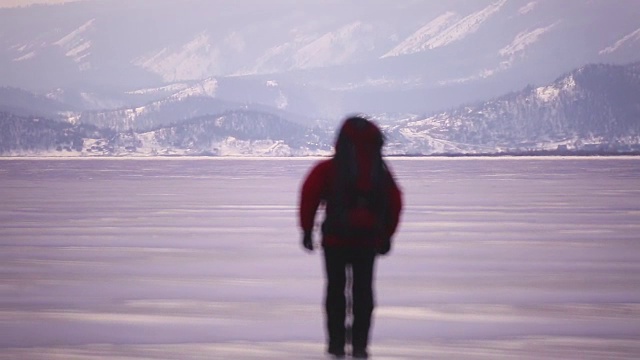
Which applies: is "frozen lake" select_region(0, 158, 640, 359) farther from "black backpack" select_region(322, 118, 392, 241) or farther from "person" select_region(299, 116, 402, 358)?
"black backpack" select_region(322, 118, 392, 241)

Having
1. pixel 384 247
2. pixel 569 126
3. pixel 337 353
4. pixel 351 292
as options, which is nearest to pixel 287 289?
pixel 337 353

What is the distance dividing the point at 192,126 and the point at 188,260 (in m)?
180

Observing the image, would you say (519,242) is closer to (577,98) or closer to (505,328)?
(505,328)

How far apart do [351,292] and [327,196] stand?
0.66 meters

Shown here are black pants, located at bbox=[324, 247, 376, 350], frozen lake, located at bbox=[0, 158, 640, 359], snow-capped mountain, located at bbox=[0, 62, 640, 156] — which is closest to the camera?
black pants, located at bbox=[324, 247, 376, 350]

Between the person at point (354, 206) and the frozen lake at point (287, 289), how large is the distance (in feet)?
2.65

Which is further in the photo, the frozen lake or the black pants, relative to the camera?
the frozen lake

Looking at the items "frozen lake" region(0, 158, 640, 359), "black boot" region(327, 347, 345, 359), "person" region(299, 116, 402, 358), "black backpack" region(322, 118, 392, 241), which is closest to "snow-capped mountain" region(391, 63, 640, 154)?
"frozen lake" region(0, 158, 640, 359)

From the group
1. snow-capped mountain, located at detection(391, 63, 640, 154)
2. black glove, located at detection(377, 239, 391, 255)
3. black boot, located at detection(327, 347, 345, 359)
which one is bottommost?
black boot, located at detection(327, 347, 345, 359)

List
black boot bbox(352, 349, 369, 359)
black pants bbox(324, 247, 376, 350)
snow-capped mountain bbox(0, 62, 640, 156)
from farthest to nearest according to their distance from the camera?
snow-capped mountain bbox(0, 62, 640, 156) < black boot bbox(352, 349, 369, 359) < black pants bbox(324, 247, 376, 350)

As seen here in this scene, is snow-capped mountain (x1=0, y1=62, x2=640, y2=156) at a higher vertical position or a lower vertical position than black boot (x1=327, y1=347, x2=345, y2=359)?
higher

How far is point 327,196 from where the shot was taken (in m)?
8.04

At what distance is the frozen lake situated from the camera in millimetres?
9352

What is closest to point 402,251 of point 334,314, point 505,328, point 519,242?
point 519,242
